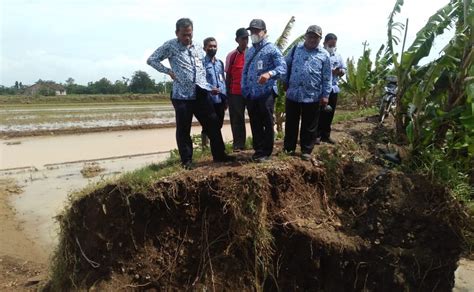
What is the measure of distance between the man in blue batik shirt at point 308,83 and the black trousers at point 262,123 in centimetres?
32

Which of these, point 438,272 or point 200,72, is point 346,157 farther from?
point 200,72

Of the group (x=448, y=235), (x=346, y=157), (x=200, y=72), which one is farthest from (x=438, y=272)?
(x=200, y=72)

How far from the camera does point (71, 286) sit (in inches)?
185

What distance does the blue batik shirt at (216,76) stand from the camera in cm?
579

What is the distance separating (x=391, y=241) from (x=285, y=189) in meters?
1.18

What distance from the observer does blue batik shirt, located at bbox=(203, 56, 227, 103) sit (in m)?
5.79

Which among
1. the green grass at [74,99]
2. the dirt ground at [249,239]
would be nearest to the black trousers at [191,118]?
the dirt ground at [249,239]

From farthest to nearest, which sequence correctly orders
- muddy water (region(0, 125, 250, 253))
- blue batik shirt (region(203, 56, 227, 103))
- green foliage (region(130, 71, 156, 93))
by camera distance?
1. green foliage (region(130, 71, 156, 93))
2. muddy water (region(0, 125, 250, 253))
3. blue batik shirt (region(203, 56, 227, 103))

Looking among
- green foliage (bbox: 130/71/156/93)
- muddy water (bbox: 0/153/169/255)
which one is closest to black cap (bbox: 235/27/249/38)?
muddy water (bbox: 0/153/169/255)

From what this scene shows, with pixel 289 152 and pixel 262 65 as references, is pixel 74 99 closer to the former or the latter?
pixel 289 152

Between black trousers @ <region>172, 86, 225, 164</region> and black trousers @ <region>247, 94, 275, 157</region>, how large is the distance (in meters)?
0.42

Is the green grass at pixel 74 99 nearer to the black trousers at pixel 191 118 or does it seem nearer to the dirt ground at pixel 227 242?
the black trousers at pixel 191 118

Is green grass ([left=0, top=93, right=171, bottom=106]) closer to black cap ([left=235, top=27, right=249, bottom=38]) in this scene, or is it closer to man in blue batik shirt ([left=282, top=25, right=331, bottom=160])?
black cap ([left=235, top=27, right=249, bottom=38])

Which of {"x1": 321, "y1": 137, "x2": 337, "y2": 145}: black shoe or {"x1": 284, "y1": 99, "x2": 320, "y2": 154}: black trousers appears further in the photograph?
{"x1": 321, "y1": 137, "x2": 337, "y2": 145}: black shoe
